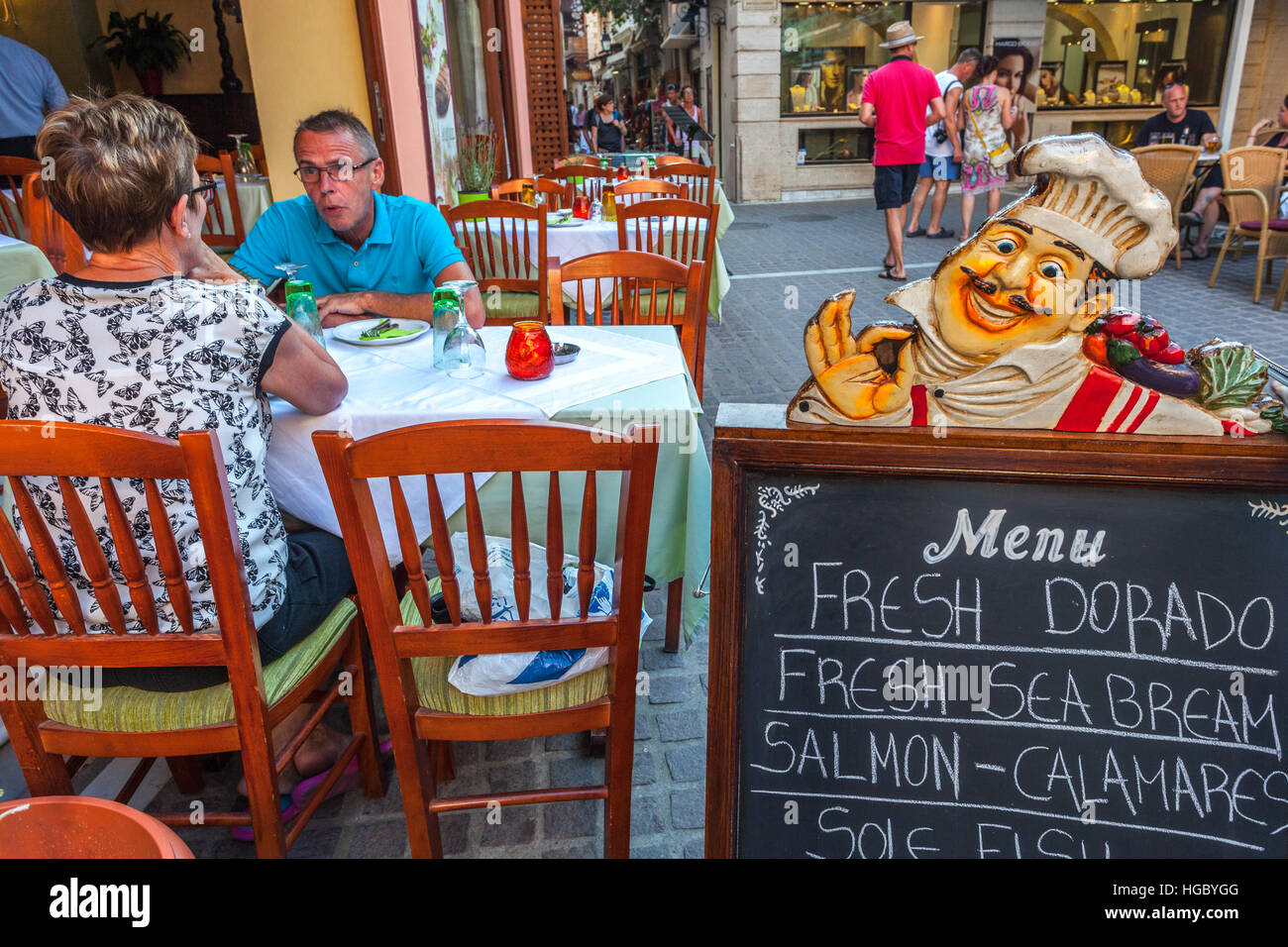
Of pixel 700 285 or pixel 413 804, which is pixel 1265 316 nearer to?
pixel 700 285

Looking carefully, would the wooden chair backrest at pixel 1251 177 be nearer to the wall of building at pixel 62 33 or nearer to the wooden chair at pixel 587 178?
the wooden chair at pixel 587 178

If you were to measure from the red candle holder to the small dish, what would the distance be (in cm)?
14

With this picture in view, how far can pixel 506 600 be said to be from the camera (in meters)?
1.76

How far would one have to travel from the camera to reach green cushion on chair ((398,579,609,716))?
162 centimetres

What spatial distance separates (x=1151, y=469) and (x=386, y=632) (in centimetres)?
124

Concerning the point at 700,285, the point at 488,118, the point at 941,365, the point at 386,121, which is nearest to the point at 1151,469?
the point at 941,365

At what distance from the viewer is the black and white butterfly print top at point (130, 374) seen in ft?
4.99

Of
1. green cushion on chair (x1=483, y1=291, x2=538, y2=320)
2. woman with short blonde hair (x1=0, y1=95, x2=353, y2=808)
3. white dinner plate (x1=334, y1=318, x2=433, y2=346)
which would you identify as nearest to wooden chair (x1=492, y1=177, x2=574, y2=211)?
green cushion on chair (x1=483, y1=291, x2=538, y2=320)

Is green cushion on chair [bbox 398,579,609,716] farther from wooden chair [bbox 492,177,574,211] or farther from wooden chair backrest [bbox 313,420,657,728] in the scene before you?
wooden chair [bbox 492,177,574,211]

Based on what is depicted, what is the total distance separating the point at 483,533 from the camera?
1434 millimetres

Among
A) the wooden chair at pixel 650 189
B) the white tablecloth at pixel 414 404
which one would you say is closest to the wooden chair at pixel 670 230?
the wooden chair at pixel 650 189

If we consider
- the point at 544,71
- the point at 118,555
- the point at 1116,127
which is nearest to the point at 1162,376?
the point at 118,555

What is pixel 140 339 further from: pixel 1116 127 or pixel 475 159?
pixel 1116 127

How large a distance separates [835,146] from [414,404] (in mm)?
13720
